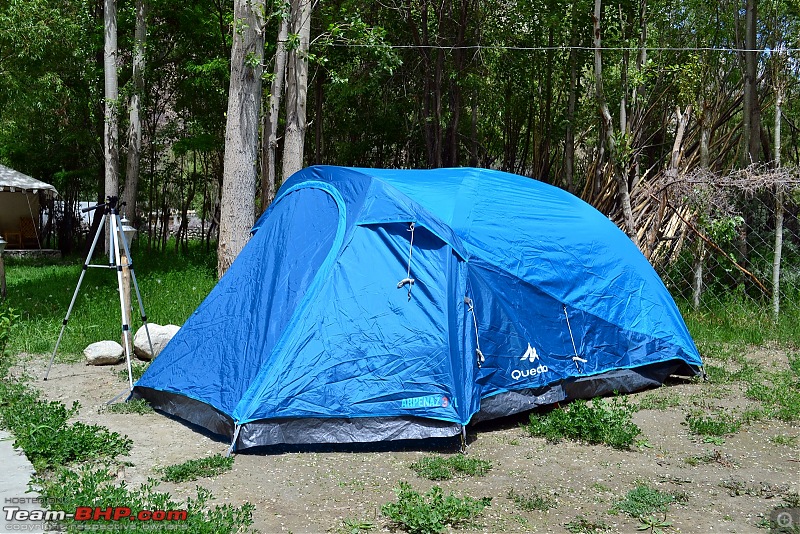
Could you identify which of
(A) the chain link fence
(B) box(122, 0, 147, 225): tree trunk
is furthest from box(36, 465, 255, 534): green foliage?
(B) box(122, 0, 147, 225): tree trunk

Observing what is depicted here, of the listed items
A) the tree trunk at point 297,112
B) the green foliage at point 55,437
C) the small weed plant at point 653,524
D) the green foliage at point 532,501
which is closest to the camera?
the small weed plant at point 653,524

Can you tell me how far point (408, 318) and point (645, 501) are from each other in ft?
6.83

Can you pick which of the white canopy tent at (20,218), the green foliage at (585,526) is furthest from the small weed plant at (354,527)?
the white canopy tent at (20,218)

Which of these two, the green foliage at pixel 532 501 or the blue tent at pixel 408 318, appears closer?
the green foliage at pixel 532 501

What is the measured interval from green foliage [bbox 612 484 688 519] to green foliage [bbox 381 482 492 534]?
2.60ft

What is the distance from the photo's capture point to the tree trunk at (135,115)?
51.0 ft

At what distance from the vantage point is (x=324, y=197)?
250 inches

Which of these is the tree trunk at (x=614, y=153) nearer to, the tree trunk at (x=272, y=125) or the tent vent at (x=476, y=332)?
the tent vent at (x=476, y=332)

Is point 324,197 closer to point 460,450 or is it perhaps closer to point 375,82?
point 460,450

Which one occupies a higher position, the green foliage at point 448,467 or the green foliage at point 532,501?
the green foliage at point 532,501

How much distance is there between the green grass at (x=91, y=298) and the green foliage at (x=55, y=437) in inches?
101

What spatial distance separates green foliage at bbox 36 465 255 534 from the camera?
149 inches

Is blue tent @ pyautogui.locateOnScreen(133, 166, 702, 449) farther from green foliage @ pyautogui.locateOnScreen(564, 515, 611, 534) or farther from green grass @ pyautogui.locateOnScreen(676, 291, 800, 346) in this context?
green grass @ pyautogui.locateOnScreen(676, 291, 800, 346)

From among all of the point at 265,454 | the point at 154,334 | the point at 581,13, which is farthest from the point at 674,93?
the point at 265,454
